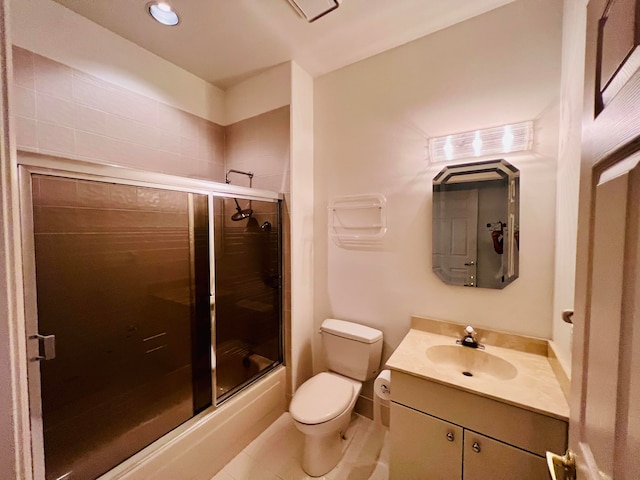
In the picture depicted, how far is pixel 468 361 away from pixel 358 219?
109cm

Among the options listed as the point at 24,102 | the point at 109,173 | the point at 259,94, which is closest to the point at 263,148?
the point at 259,94

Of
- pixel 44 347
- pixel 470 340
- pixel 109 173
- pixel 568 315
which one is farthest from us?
pixel 470 340

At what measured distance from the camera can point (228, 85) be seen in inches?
85.8

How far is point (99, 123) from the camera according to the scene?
61.5 inches

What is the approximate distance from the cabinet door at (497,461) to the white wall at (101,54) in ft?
9.01

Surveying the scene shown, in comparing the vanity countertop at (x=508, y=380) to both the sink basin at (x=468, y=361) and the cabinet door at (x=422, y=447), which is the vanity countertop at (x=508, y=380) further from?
the cabinet door at (x=422, y=447)

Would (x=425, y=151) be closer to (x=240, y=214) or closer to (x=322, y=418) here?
(x=240, y=214)

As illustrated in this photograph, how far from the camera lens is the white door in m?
0.36

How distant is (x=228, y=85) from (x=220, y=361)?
226 centimetres

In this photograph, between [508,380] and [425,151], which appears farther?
[425,151]

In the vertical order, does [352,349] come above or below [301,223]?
below

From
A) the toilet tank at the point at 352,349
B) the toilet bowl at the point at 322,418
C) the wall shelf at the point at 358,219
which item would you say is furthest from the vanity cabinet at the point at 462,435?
the wall shelf at the point at 358,219

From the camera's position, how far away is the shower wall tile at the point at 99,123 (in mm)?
1311

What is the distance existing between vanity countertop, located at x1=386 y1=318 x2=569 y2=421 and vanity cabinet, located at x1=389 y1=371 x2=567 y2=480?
3 centimetres
